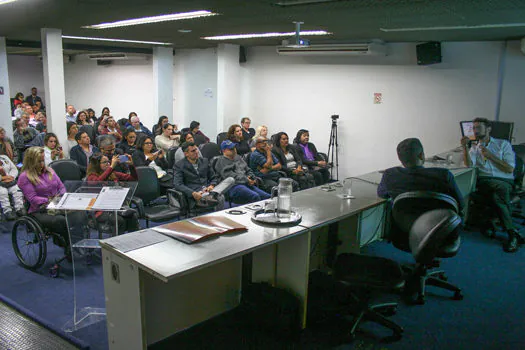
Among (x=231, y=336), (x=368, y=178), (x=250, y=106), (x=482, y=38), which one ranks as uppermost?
(x=482, y=38)

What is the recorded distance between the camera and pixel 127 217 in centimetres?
457

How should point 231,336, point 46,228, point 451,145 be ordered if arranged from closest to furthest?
point 231,336
point 46,228
point 451,145

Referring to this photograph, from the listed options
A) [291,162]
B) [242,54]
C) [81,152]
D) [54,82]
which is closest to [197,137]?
[242,54]

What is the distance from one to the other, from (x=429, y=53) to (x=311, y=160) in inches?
107

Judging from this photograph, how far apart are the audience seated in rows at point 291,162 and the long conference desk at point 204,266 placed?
2289 millimetres

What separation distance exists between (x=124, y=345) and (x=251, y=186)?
3.38m

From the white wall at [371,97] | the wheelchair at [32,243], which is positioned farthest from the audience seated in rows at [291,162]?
the wheelchair at [32,243]

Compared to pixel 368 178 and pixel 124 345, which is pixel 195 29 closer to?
pixel 368 178

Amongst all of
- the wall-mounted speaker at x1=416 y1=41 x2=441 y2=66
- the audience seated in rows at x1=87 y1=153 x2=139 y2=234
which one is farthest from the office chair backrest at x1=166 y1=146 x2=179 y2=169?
the wall-mounted speaker at x1=416 y1=41 x2=441 y2=66

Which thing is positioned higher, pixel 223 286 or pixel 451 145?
pixel 451 145

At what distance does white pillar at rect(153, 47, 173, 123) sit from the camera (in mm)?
11062

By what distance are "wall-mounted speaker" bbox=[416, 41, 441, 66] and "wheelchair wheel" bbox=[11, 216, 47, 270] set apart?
255 inches

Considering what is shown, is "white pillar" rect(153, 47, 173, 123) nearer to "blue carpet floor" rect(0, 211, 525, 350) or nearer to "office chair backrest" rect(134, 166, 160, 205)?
"office chair backrest" rect(134, 166, 160, 205)

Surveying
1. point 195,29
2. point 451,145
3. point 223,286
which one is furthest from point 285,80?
point 223,286
